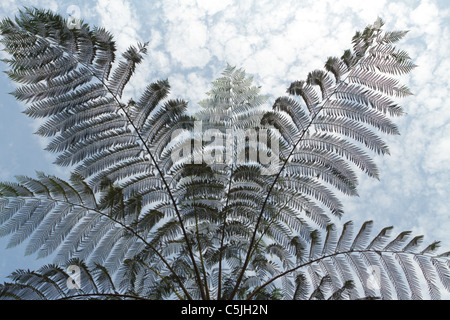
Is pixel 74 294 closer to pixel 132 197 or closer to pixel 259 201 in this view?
pixel 132 197

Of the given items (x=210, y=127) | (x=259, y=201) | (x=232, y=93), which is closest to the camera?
(x=259, y=201)

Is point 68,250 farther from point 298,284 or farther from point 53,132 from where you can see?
point 298,284

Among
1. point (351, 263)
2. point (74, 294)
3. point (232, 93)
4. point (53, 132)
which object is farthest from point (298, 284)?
point (53, 132)

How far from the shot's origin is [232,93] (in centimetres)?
357

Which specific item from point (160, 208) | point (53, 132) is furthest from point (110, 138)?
point (160, 208)

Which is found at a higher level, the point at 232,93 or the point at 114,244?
the point at 232,93

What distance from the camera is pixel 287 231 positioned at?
3.23m

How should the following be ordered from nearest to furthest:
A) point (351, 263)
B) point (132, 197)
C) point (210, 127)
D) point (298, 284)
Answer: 1. point (298, 284)
2. point (351, 263)
3. point (132, 197)
4. point (210, 127)

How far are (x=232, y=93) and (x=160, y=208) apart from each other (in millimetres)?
1403

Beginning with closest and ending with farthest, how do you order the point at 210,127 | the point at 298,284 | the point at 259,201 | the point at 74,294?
the point at 74,294 → the point at 298,284 → the point at 259,201 → the point at 210,127

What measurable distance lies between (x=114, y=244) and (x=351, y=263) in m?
1.87

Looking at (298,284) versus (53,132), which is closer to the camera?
(298,284)
